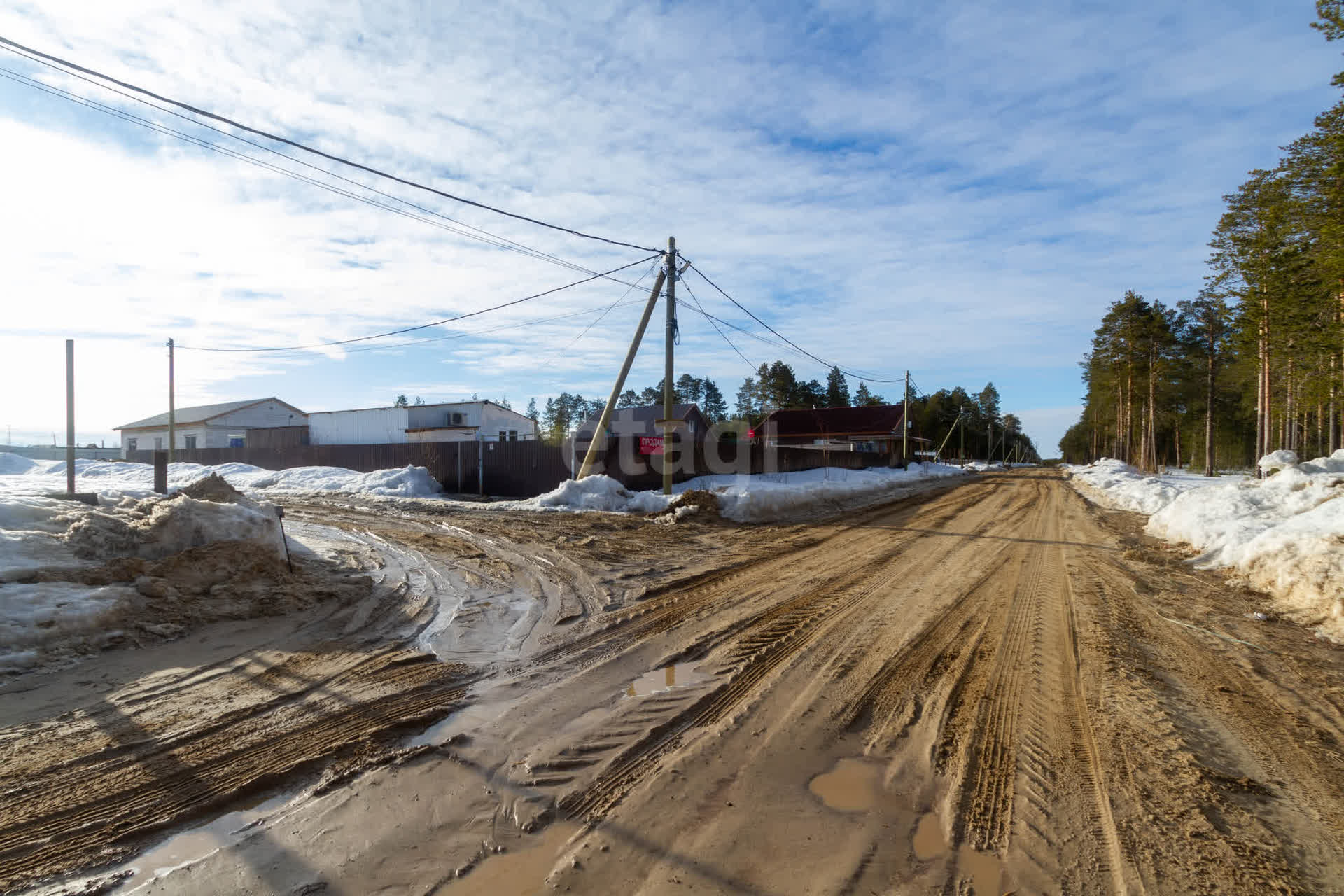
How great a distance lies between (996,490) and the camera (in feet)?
87.6

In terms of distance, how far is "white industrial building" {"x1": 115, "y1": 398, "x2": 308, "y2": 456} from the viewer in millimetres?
46844

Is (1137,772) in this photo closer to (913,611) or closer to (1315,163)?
(913,611)

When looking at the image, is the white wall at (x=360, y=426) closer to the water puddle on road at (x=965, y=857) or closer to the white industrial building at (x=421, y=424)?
the white industrial building at (x=421, y=424)

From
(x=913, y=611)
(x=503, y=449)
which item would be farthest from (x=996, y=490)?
(x=913, y=611)

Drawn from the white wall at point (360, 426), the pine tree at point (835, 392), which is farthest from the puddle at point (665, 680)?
the pine tree at point (835, 392)

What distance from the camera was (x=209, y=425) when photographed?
152 ft

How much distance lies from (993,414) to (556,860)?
392ft

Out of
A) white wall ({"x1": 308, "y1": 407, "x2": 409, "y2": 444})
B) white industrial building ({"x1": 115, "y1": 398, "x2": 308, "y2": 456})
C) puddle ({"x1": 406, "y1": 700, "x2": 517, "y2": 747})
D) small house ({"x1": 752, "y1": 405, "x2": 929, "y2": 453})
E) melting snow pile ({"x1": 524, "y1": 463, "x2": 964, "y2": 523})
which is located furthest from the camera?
small house ({"x1": 752, "y1": 405, "x2": 929, "y2": 453})

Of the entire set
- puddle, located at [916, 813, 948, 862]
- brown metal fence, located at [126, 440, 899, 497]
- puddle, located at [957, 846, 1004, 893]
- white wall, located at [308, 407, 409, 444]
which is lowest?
puddle, located at [916, 813, 948, 862]
